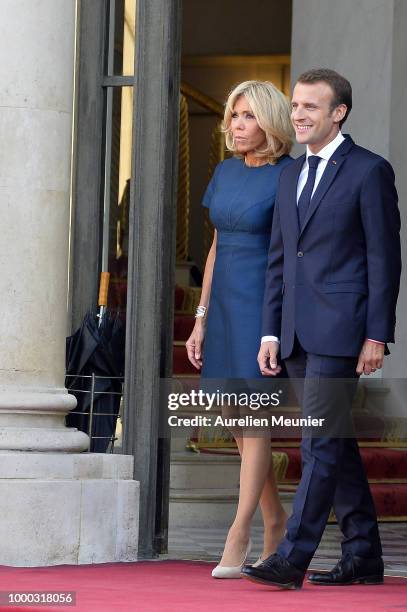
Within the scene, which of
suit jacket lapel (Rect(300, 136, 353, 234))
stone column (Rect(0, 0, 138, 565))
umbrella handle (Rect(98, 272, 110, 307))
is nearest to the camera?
suit jacket lapel (Rect(300, 136, 353, 234))

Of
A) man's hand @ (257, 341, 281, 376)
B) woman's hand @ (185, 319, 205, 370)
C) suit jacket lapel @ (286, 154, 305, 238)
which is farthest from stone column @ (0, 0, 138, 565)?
suit jacket lapel @ (286, 154, 305, 238)

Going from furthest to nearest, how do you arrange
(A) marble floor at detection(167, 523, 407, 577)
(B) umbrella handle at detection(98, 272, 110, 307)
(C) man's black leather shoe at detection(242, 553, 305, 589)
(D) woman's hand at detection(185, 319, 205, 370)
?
(B) umbrella handle at detection(98, 272, 110, 307) → (A) marble floor at detection(167, 523, 407, 577) → (D) woman's hand at detection(185, 319, 205, 370) → (C) man's black leather shoe at detection(242, 553, 305, 589)

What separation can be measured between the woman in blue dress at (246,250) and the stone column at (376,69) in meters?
4.51

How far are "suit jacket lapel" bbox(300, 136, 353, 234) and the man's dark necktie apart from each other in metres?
0.02

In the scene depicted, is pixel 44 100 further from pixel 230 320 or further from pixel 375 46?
pixel 375 46

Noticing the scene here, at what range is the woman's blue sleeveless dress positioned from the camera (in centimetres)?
492

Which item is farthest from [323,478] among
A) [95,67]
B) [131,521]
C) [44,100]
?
[95,67]

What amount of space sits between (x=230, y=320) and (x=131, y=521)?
3.21 ft

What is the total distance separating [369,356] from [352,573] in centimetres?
72

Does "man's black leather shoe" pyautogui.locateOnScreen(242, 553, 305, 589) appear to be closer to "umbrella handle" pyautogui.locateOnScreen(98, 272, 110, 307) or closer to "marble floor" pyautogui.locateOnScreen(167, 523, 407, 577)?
"marble floor" pyautogui.locateOnScreen(167, 523, 407, 577)

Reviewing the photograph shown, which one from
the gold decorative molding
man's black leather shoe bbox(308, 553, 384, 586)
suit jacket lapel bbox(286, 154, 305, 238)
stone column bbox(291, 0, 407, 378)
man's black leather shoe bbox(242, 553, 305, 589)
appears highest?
the gold decorative molding

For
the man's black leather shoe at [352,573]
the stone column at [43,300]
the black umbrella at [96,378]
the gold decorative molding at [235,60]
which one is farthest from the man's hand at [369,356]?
the gold decorative molding at [235,60]

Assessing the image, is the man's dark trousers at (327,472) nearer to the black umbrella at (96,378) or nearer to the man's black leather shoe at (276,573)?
the man's black leather shoe at (276,573)

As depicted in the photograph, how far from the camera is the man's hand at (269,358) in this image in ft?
15.5
